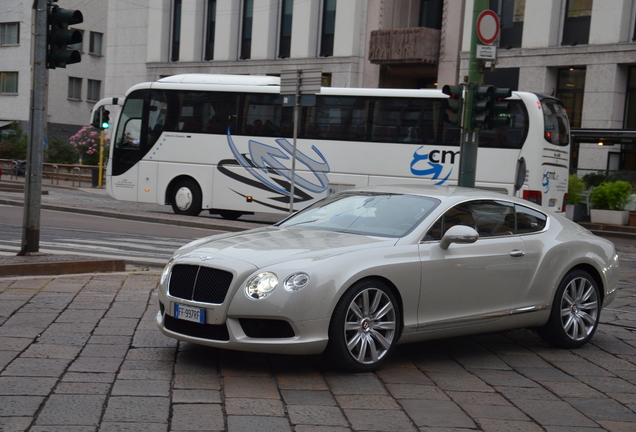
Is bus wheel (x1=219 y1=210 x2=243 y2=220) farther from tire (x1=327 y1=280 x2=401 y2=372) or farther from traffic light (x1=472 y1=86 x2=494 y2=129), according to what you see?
tire (x1=327 y1=280 x2=401 y2=372)

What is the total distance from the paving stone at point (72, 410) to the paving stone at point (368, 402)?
56.4 inches

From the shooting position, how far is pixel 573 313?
7438mm

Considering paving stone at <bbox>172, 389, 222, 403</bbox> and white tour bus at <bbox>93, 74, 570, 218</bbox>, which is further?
white tour bus at <bbox>93, 74, 570, 218</bbox>

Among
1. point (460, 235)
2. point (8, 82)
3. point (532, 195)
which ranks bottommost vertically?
point (532, 195)

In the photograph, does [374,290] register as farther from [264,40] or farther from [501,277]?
[264,40]

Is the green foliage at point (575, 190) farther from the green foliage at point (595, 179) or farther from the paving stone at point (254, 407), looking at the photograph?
the paving stone at point (254, 407)

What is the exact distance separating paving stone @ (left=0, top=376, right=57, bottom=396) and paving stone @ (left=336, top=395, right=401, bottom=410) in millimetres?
1774

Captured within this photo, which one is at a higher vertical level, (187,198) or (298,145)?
(298,145)

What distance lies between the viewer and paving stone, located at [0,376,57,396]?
5.08 meters

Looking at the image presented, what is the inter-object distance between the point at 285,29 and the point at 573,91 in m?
14.2

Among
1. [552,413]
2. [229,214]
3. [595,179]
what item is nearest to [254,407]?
[552,413]

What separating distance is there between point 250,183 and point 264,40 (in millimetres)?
19497

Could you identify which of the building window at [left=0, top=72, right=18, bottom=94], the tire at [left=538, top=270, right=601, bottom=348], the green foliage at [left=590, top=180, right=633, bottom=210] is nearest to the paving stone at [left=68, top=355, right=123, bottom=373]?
the tire at [left=538, top=270, right=601, bottom=348]

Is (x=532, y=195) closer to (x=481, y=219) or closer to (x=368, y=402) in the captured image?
(x=481, y=219)
